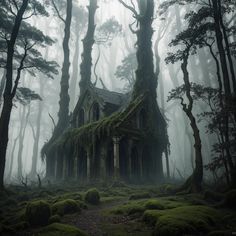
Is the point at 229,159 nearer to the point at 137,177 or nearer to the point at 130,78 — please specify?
the point at 137,177

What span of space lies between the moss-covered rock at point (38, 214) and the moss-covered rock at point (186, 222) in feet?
12.8

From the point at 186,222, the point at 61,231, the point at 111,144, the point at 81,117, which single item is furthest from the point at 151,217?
the point at 81,117

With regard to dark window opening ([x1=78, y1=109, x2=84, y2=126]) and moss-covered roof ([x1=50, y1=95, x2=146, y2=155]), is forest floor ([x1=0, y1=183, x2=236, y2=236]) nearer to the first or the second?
moss-covered roof ([x1=50, y1=95, x2=146, y2=155])

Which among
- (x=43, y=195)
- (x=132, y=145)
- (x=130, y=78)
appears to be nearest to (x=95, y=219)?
(x=43, y=195)

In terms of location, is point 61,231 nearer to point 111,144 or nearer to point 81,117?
point 111,144

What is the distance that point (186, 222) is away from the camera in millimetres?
7008

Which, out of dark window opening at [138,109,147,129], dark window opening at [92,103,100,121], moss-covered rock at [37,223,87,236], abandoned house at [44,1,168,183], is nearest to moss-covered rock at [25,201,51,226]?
moss-covered rock at [37,223,87,236]

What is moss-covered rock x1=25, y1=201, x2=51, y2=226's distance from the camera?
28.5 ft

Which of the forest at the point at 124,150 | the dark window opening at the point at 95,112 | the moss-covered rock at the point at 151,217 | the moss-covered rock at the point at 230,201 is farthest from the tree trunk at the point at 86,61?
the moss-covered rock at the point at 151,217

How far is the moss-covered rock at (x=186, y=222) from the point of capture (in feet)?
21.7

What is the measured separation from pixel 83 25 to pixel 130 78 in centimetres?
1595

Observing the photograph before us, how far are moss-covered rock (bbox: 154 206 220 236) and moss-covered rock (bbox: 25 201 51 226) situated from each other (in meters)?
3.90

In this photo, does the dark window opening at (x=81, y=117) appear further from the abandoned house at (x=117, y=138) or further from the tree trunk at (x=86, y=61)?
the tree trunk at (x=86, y=61)

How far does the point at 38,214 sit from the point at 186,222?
5.01 meters
